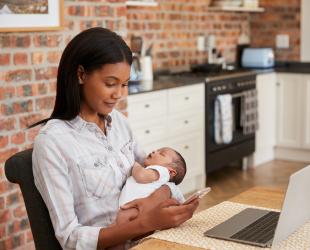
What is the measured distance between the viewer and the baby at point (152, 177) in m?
1.91

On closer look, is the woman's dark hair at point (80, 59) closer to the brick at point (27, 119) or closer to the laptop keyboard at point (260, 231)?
the laptop keyboard at point (260, 231)

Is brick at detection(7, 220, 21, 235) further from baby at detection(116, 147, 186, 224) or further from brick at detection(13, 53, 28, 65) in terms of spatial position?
baby at detection(116, 147, 186, 224)

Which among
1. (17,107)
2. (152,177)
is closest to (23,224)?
(17,107)

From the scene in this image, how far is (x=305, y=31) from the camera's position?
6.68m

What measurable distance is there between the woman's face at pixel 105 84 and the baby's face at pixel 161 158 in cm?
32

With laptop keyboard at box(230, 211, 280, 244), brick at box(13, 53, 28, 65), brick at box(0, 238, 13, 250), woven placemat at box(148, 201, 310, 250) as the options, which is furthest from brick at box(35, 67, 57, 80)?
Result: laptop keyboard at box(230, 211, 280, 244)

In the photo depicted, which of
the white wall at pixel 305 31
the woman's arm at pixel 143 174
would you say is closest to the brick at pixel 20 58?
the woman's arm at pixel 143 174

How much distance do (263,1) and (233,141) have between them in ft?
6.62

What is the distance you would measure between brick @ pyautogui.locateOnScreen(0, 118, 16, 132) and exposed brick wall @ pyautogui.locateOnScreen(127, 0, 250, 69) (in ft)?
6.99

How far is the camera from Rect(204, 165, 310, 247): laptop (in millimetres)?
1532

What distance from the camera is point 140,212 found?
5.95ft

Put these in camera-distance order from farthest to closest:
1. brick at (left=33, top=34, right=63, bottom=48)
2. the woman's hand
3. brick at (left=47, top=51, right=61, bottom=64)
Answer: brick at (left=47, top=51, right=61, bottom=64)
brick at (left=33, top=34, right=63, bottom=48)
the woman's hand

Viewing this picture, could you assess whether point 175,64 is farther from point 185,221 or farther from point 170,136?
point 185,221

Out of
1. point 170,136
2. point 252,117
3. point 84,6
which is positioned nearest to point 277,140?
point 252,117
